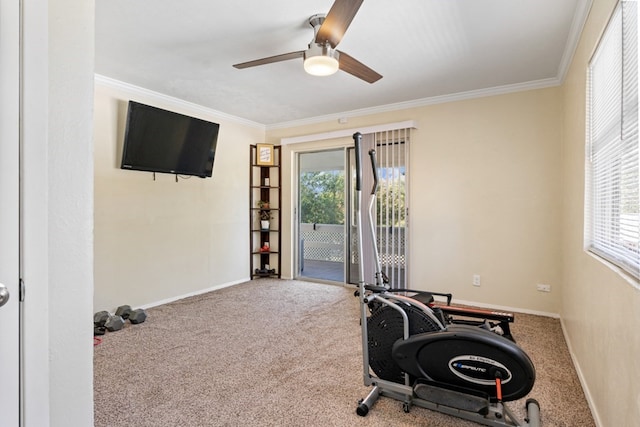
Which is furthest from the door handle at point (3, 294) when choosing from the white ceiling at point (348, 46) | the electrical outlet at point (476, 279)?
the electrical outlet at point (476, 279)

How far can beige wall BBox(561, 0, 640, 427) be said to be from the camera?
132 centimetres

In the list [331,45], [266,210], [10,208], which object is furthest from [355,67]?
[266,210]

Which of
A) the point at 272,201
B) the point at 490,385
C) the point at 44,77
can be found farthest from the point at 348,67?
the point at 272,201

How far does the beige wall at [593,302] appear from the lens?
132cm

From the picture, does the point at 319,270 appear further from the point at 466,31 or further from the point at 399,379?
the point at 466,31

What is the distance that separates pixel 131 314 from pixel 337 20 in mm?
3099

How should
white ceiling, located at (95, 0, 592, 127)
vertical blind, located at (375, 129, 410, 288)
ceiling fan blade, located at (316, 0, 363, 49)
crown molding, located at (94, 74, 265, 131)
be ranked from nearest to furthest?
1. ceiling fan blade, located at (316, 0, 363, 49)
2. white ceiling, located at (95, 0, 592, 127)
3. crown molding, located at (94, 74, 265, 131)
4. vertical blind, located at (375, 129, 410, 288)

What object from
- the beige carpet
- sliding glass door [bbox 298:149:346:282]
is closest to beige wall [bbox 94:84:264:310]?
the beige carpet

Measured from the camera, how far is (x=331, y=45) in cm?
223

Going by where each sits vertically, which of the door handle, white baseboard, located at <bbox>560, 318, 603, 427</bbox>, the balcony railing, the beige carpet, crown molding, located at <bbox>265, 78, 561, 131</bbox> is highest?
crown molding, located at <bbox>265, 78, 561, 131</bbox>

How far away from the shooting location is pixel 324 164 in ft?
16.8

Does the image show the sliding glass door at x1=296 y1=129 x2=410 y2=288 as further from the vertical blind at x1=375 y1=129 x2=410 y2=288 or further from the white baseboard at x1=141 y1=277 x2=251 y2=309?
the white baseboard at x1=141 y1=277 x2=251 y2=309

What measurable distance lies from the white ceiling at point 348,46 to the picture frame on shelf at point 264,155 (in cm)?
115

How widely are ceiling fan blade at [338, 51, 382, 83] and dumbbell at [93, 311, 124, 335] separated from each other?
2896 millimetres
